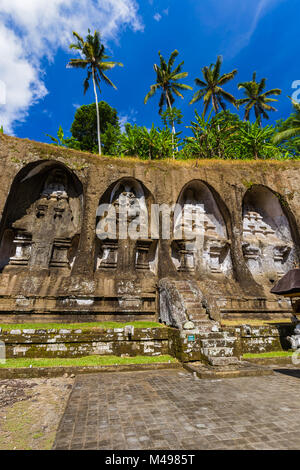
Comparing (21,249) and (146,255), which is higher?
(21,249)

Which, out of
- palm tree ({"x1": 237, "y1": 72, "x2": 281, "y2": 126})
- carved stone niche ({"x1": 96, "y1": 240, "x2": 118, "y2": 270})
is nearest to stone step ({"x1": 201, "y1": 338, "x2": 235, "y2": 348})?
carved stone niche ({"x1": 96, "y1": 240, "x2": 118, "y2": 270})

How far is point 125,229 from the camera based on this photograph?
1295cm

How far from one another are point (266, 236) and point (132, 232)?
856cm

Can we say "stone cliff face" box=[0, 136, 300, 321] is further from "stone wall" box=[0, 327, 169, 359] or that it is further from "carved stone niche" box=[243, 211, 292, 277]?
"stone wall" box=[0, 327, 169, 359]

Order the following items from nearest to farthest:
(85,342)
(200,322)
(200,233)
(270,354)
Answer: (85,342) < (200,322) < (270,354) < (200,233)

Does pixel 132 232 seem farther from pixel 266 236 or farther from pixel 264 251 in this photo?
pixel 266 236

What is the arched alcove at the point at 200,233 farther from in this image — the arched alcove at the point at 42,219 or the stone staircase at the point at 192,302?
the arched alcove at the point at 42,219

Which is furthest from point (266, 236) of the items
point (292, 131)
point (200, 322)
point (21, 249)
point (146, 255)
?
point (21, 249)

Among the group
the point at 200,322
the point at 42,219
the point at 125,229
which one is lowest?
the point at 200,322

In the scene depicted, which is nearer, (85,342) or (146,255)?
(85,342)

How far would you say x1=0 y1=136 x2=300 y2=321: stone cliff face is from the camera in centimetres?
Result: 1073

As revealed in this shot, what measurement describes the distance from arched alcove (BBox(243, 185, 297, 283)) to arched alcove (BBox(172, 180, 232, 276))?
1686 millimetres
